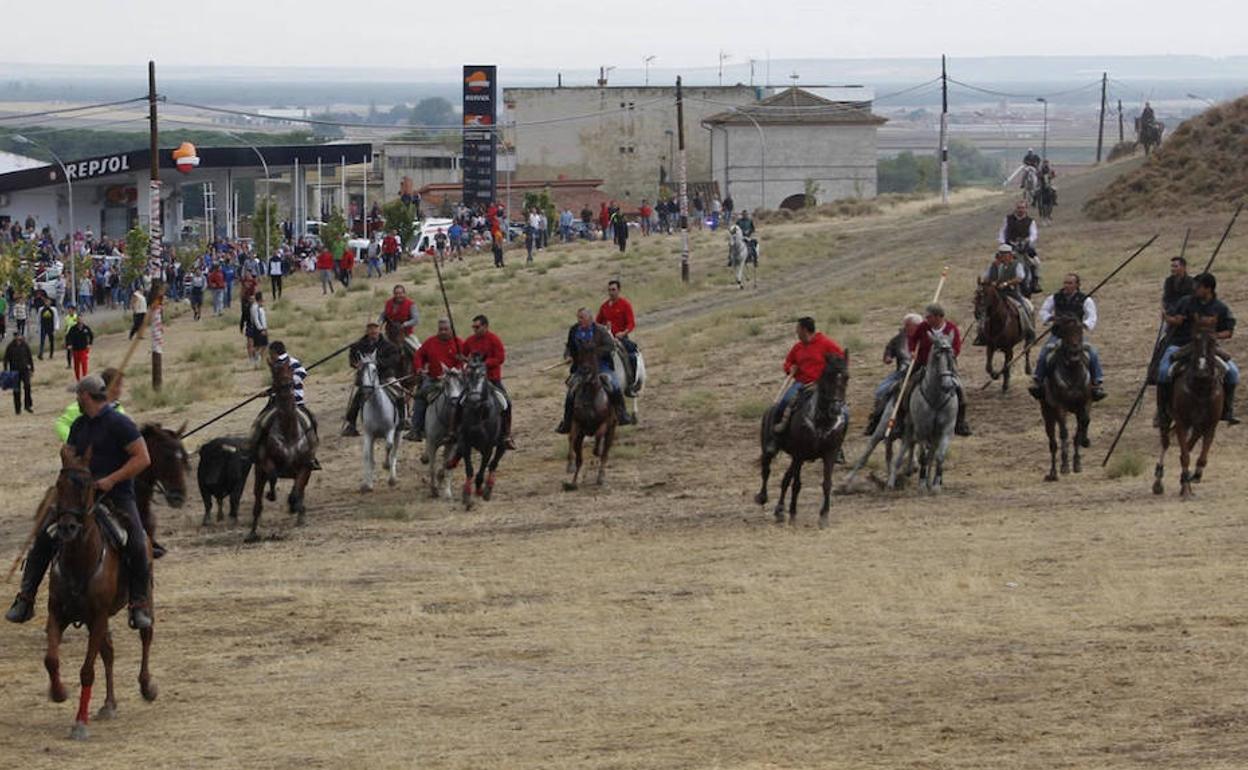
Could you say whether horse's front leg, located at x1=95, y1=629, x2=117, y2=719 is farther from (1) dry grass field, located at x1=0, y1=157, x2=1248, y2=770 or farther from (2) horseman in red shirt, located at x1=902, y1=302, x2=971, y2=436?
(2) horseman in red shirt, located at x1=902, y1=302, x2=971, y2=436

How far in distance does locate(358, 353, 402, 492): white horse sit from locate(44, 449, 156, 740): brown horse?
1170 centimetres

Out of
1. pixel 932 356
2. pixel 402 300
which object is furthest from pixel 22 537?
pixel 932 356

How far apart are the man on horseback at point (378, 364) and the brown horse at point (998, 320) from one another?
363 inches

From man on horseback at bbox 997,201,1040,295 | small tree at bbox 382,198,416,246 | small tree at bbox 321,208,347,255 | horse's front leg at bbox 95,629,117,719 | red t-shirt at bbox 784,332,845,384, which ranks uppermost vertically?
man on horseback at bbox 997,201,1040,295

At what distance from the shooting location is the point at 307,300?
204ft

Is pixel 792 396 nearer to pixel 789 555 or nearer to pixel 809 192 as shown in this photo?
pixel 789 555

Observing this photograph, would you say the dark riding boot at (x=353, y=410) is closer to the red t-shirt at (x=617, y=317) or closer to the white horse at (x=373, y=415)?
the white horse at (x=373, y=415)

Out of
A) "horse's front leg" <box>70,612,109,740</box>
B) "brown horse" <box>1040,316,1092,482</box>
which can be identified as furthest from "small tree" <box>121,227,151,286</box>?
"horse's front leg" <box>70,612,109,740</box>

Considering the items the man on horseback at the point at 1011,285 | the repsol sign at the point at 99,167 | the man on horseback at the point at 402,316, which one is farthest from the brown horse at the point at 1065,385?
the repsol sign at the point at 99,167

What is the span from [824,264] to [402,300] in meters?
32.9

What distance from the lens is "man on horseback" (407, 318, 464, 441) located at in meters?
26.4

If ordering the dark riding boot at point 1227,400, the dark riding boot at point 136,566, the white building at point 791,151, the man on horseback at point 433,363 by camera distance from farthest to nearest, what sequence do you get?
the white building at point 791,151
the man on horseback at point 433,363
the dark riding boot at point 1227,400
the dark riding boot at point 136,566

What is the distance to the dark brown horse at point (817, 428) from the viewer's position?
22469mm

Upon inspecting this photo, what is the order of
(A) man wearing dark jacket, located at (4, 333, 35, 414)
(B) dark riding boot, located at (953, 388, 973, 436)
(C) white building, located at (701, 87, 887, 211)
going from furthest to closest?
(C) white building, located at (701, 87, 887, 211), (A) man wearing dark jacket, located at (4, 333, 35, 414), (B) dark riding boot, located at (953, 388, 973, 436)
